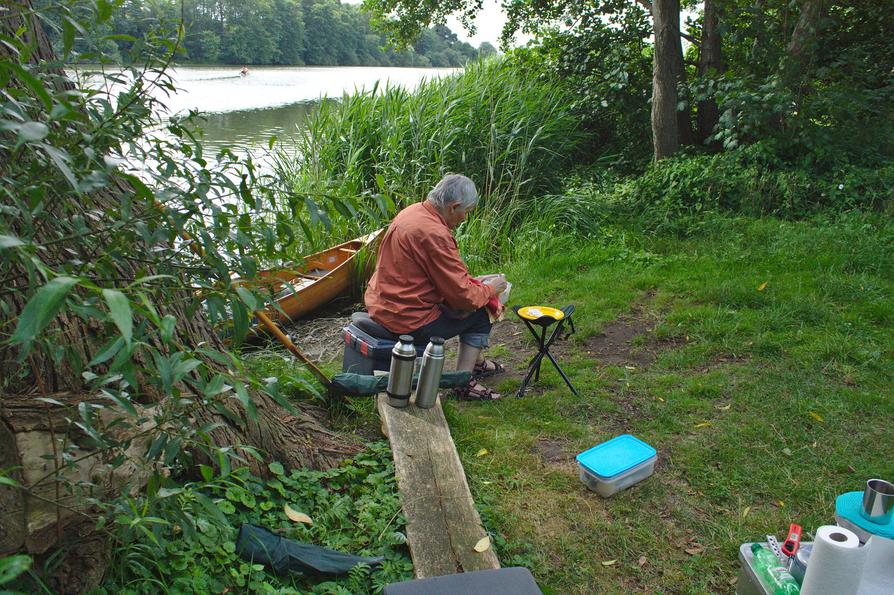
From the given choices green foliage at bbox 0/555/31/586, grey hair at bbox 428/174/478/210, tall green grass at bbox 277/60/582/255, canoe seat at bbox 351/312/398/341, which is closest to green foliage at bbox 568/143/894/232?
tall green grass at bbox 277/60/582/255

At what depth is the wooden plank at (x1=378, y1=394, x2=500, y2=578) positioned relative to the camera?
269cm

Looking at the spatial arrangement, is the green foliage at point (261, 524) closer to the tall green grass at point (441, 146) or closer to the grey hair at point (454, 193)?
the grey hair at point (454, 193)

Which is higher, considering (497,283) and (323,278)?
(497,283)

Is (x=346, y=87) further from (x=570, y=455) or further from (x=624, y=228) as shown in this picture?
(x=570, y=455)

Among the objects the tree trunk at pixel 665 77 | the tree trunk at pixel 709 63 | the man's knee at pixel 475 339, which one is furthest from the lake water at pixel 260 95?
the man's knee at pixel 475 339

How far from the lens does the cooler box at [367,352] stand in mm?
4191

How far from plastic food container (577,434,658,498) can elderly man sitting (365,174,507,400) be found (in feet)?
3.34

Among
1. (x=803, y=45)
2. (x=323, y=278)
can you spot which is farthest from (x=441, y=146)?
(x=803, y=45)

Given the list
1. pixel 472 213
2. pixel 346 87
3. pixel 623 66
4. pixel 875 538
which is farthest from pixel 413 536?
pixel 623 66

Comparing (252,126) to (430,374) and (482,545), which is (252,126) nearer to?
(430,374)

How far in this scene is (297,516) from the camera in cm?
275

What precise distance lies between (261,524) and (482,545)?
2.82ft

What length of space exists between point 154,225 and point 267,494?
144 cm

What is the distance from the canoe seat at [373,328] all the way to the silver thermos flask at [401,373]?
0.58 meters
